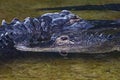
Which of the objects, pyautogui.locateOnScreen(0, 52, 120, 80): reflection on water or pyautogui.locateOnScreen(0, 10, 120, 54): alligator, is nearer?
pyautogui.locateOnScreen(0, 52, 120, 80): reflection on water

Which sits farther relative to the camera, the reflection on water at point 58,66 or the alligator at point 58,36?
the alligator at point 58,36

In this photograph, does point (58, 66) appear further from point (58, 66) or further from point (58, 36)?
point (58, 36)

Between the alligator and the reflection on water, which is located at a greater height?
the alligator

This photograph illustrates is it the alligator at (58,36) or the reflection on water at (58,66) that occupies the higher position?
the alligator at (58,36)

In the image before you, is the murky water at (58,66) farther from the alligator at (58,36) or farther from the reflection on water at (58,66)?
the alligator at (58,36)

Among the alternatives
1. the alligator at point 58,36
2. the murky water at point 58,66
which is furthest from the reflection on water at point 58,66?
the alligator at point 58,36

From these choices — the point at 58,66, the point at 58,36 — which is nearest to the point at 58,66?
the point at 58,66

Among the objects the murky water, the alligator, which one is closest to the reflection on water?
the murky water

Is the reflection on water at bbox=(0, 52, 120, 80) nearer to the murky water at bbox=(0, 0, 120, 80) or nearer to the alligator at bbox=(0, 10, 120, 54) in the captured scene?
the murky water at bbox=(0, 0, 120, 80)

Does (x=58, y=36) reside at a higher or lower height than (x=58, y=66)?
higher
